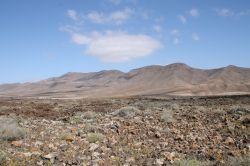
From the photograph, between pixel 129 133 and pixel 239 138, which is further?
pixel 129 133

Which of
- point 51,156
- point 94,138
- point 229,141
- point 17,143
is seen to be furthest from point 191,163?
point 17,143

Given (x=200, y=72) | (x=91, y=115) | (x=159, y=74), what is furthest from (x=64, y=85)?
(x=91, y=115)

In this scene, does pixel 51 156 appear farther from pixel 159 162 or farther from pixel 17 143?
pixel 159 162

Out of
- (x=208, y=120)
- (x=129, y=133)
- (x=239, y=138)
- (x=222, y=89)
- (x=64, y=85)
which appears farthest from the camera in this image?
(x=64, y=85)

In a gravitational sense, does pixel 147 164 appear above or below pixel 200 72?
below

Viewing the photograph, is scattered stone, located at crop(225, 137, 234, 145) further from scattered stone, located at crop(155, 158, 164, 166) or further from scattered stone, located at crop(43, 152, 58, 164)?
scattered stone, located at crop(43, 152, 58, 164)

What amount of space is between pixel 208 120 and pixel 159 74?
459 ft

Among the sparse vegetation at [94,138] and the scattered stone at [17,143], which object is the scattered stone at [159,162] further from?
the scattered stone at [17,143]

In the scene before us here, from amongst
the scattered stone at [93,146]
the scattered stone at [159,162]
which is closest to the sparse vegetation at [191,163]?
the scattered stone at [159,162]

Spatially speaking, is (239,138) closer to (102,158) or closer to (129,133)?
(129,133)

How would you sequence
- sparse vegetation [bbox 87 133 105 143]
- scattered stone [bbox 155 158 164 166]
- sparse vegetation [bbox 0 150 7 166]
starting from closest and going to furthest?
sparse vegetation [bbox 0 150 7 166]
scattered stone [bbox 155 158 164 166]
sparse vegetation [bbox 87 133 105 143]

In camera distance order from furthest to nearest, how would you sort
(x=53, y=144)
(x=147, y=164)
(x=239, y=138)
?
(x=239, y=138), (x=53, y=144), (x=147, y=164)

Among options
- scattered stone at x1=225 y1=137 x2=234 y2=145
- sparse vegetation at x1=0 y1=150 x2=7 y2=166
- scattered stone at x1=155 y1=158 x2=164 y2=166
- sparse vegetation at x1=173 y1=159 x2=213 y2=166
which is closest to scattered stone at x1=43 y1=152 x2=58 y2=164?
sparse vegetation at x1=0 y1=150 x2=7 y2=166

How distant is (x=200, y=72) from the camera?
158875mm
